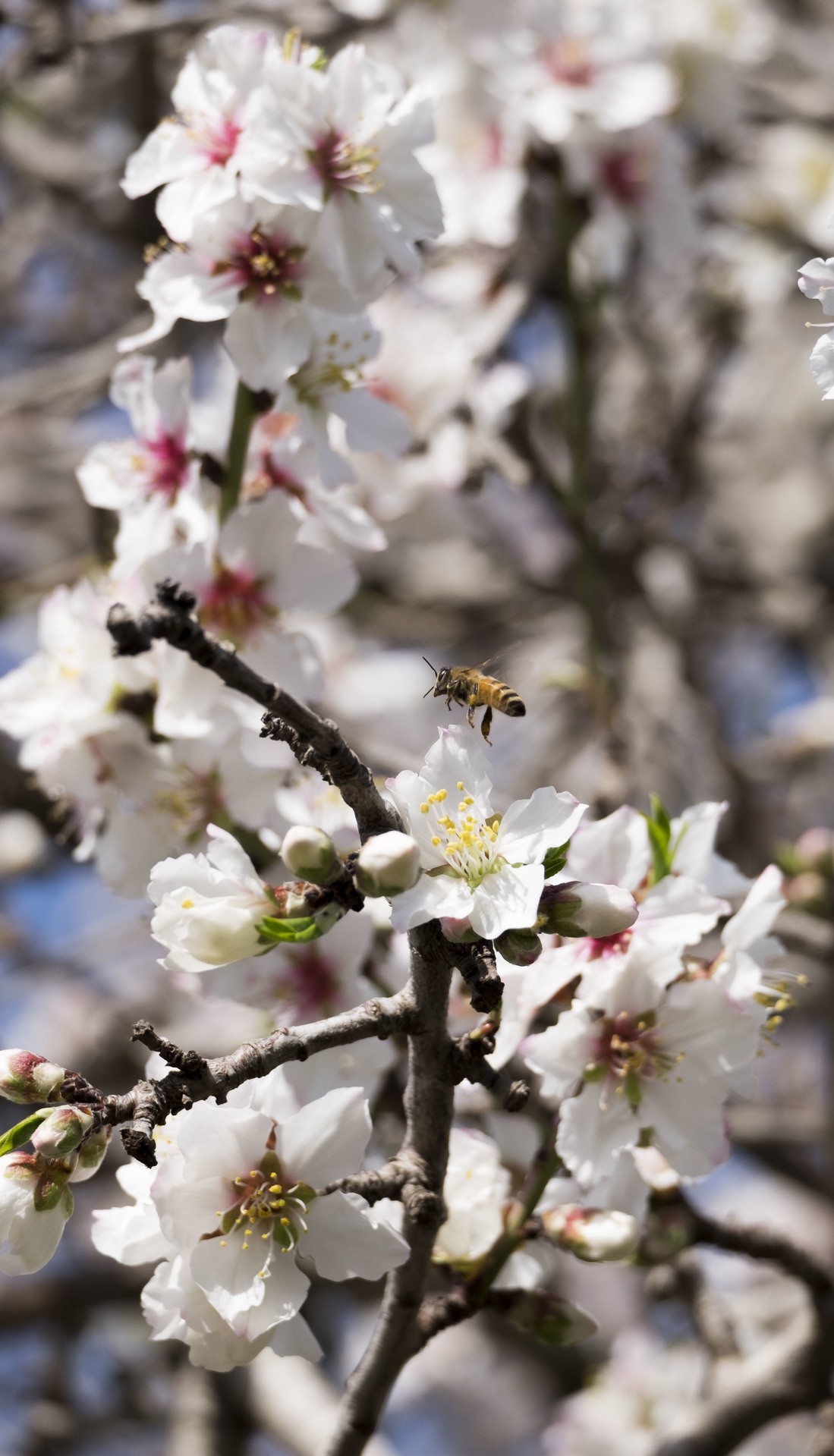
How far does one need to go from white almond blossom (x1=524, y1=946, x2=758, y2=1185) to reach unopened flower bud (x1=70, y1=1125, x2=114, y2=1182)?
434 mm

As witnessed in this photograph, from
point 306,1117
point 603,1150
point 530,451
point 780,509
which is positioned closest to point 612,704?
point 530,451

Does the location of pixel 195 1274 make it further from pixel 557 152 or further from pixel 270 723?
pixel 557 152

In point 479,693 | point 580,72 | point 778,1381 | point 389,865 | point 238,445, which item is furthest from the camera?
point 580,72

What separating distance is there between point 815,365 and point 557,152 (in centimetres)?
179

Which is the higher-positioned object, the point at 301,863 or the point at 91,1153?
the point at 301,863

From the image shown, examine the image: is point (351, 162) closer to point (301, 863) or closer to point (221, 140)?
point (221, 140)

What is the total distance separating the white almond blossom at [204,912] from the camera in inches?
47.5

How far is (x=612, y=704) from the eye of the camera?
2672 millimetres

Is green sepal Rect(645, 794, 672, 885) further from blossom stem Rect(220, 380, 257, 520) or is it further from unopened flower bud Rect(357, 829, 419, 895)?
blossom stem Rect(220, 380, 257, 520)

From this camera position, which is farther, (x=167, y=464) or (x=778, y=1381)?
(x=778, y=1381)

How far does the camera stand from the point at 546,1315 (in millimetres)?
1483

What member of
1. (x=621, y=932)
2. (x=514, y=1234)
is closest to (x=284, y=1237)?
(x=514, y=1234)

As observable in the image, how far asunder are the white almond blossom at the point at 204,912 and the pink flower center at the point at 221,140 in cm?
93

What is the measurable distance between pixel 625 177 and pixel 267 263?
148 centimetres
